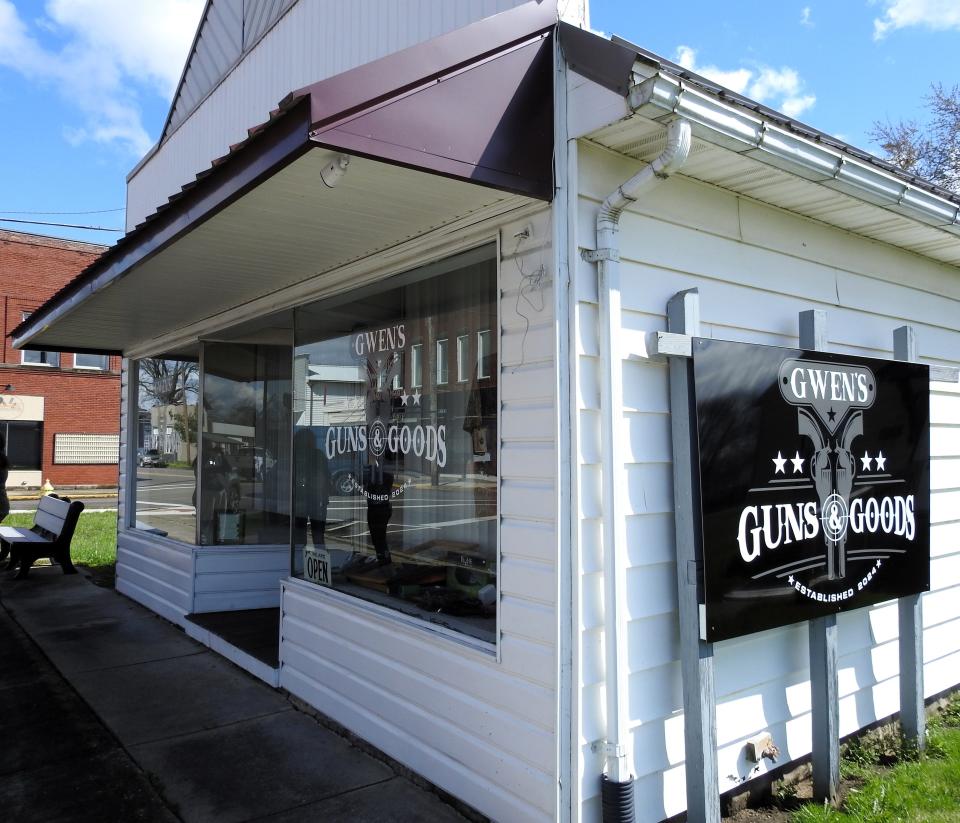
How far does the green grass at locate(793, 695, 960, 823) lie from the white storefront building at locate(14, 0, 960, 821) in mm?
184

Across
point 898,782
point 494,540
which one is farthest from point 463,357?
point 898,782

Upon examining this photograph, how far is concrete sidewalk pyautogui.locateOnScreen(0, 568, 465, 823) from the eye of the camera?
3307 mm

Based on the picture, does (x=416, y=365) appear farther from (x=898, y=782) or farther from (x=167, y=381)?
(x=167, y=381)

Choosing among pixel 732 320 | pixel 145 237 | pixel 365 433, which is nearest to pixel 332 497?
pixel 365 433

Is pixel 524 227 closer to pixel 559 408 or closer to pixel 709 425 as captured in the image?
pixel 559 408

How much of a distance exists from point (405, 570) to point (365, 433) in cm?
82

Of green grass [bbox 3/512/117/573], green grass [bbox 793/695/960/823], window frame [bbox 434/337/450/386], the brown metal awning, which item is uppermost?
the brown metal awning

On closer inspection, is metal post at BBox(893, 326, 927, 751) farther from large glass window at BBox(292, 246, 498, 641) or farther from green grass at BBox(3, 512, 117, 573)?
green grass at BBox(3, 512, 117, 573)

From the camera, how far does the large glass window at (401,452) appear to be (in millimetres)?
3496

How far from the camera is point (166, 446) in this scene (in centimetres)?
775

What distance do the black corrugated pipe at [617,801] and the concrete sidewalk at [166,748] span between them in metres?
0.73

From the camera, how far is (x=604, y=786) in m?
2.78

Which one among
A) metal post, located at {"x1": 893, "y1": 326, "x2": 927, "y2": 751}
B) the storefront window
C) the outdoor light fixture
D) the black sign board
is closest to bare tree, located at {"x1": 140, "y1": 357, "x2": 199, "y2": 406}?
the storefront window

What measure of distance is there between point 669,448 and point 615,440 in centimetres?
42
